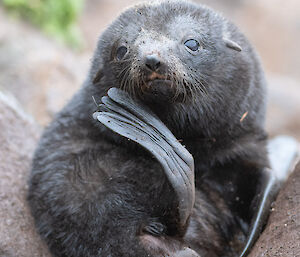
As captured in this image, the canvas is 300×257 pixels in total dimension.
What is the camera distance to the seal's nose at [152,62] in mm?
3367

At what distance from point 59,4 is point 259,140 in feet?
22.4

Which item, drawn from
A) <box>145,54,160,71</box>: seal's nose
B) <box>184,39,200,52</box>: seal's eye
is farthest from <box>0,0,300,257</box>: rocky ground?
<box>145,54,160,71</box>: seal's nose

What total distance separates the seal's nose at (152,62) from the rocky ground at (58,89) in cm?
156

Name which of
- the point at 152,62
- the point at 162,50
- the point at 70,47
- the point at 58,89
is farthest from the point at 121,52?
the point at 70,47

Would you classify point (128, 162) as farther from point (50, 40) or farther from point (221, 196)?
point (50, 40)

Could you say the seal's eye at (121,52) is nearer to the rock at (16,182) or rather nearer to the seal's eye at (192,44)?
the seal's eye at (192,44)

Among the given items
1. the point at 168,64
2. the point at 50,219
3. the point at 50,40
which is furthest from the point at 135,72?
the point at 50,40

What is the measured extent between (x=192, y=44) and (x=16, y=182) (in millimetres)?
2099

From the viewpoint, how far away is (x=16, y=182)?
14.8 ft

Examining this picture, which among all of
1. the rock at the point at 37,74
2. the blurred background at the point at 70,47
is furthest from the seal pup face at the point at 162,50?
the rock at the point at 37,74

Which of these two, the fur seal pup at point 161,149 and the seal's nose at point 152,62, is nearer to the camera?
the seal's nose at point 152,62

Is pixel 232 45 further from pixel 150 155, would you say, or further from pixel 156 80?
pixel 150 155

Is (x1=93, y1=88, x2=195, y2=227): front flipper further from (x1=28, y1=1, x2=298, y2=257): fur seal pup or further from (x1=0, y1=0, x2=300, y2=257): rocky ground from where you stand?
(x1=0, y1=0, x2=300, y2=257): rocky ground

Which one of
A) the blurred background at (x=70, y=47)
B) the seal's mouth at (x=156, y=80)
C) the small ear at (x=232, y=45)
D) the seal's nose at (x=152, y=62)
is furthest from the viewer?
the blurred background at (x=70, y=47)
